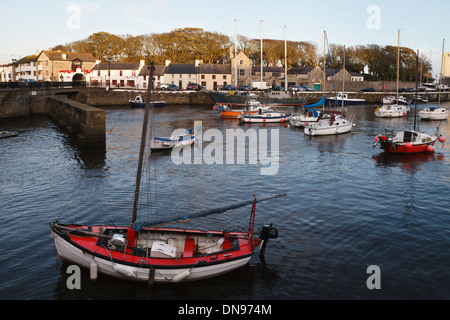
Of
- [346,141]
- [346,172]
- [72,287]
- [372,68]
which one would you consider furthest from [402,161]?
[372,68]

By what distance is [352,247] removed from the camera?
735 inches

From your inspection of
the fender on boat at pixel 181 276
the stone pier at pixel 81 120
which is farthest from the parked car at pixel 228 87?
the fender on boat at pixel 181 276

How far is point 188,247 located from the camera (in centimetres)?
1650

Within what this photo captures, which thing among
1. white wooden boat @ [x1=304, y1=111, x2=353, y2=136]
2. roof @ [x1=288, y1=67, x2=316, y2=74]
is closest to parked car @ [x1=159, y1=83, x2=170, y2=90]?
roof @ [x1=288, y1=67, x2=316, y2=74]

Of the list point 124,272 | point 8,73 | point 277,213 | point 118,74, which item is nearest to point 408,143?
point 277,213

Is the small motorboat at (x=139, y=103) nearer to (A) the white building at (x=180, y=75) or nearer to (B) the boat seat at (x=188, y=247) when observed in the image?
(A) the white building at (x=180, y=75)

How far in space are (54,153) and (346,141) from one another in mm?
30891

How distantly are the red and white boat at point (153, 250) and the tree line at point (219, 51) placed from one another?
109769 millimetres

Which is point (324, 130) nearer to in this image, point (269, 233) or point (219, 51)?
point (269, 233)

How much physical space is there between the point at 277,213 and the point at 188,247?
7725 millimetres

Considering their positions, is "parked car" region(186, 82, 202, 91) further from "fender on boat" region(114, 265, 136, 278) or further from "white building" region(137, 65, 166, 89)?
"fender on boat" region(114, 265, 136, 278)

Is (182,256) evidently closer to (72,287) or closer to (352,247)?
(72,287)

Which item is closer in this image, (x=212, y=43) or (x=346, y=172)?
(x=346, y=172)
